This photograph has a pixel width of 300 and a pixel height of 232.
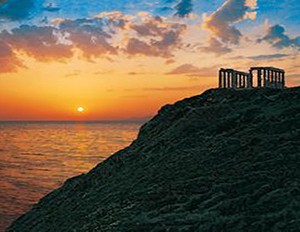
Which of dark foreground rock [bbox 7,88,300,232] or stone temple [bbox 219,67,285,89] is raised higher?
stone temple [bbox 219,67,285,89]

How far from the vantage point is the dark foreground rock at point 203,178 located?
11.5m

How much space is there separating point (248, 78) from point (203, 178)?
1898 centimetres

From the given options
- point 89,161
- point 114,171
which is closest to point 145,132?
point 114,171

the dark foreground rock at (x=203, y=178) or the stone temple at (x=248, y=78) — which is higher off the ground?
the stone temple at (x=248, y=78)

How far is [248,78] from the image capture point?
3134 centimetres

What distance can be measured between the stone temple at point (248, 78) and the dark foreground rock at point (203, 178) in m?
3.64

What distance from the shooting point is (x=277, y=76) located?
33844 millimetres

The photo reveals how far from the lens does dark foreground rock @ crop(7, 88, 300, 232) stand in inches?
451

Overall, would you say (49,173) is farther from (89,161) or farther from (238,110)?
(238,110)

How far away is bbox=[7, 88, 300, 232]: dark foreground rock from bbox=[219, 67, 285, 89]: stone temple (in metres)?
3.64

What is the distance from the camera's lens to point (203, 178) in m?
14.1

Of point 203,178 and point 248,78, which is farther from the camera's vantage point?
point 248,78

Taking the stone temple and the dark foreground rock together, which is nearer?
the dark foreground rock

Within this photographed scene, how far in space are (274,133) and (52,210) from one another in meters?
12.4
